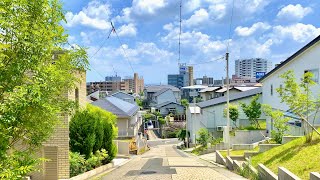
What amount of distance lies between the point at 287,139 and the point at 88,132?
11.1 meters

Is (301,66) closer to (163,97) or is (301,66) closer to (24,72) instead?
(24,72)

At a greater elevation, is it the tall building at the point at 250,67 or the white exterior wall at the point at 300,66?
the tall building at the point at 250,67

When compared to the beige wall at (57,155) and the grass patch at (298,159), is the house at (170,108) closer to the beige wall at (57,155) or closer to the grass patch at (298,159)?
the grass patch at (298,159)

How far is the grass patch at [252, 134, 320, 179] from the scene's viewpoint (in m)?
12.4

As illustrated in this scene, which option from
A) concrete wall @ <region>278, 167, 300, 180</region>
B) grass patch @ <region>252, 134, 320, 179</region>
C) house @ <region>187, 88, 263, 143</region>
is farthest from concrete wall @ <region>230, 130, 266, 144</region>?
concrete wall @ <region>278, 167, 300, 180</region>

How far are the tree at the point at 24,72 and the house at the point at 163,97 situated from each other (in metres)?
98.9

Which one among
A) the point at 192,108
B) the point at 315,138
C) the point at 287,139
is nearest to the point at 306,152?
the point at 315,138

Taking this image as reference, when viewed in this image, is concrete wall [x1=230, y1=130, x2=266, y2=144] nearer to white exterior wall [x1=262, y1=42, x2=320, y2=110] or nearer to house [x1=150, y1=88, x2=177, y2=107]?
white exterior wall [x1=262, y1=42, x2=320, y2=110]

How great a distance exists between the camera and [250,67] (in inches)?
5753

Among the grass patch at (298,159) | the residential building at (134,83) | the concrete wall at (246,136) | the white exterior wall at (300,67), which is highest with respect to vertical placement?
the residential building at (134,83)

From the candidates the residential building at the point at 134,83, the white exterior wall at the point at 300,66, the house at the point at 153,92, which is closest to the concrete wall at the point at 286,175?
the white exterior wall at the point at 300,66

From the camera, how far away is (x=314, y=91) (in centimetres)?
2441

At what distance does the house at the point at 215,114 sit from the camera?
4306cm

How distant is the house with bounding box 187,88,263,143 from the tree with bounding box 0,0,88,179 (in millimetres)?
34386
